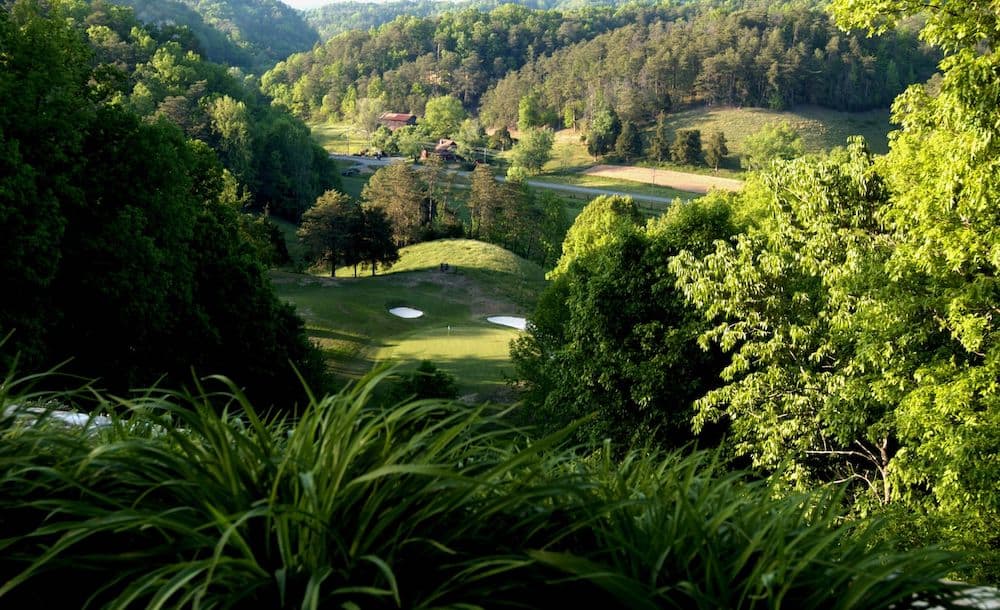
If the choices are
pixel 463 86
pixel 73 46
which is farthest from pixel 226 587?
pixel 463 86

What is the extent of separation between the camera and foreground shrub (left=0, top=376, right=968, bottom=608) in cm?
216

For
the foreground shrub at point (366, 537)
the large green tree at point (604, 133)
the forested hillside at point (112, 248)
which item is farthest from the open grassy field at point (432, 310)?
the large green tree at point (604, 133)

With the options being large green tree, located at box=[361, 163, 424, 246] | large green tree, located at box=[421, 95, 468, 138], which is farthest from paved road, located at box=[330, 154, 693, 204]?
large green tree, located at box=[421, 95, 468, 138]

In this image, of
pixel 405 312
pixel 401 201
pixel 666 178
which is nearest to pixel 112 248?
pixel 405 312

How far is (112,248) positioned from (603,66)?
460 feet

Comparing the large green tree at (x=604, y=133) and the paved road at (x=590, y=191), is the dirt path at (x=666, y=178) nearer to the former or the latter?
the paved road at (x=590, y=191)

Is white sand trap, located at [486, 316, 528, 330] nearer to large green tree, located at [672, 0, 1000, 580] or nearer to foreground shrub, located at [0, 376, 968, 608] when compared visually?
large green tree, located at [672, 0, 1000, 580]

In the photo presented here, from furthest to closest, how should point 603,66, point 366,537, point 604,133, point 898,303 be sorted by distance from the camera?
point 603,66
point 604,133
point 898,303
point 366,537

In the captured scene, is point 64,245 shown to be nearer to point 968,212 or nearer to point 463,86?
point 968,212

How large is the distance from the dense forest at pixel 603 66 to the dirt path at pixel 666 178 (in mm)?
17798

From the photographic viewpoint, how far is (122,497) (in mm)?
2598

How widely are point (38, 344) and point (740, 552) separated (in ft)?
52.4

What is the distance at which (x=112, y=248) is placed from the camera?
17.2m

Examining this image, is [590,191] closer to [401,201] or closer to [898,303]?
[401,201]
